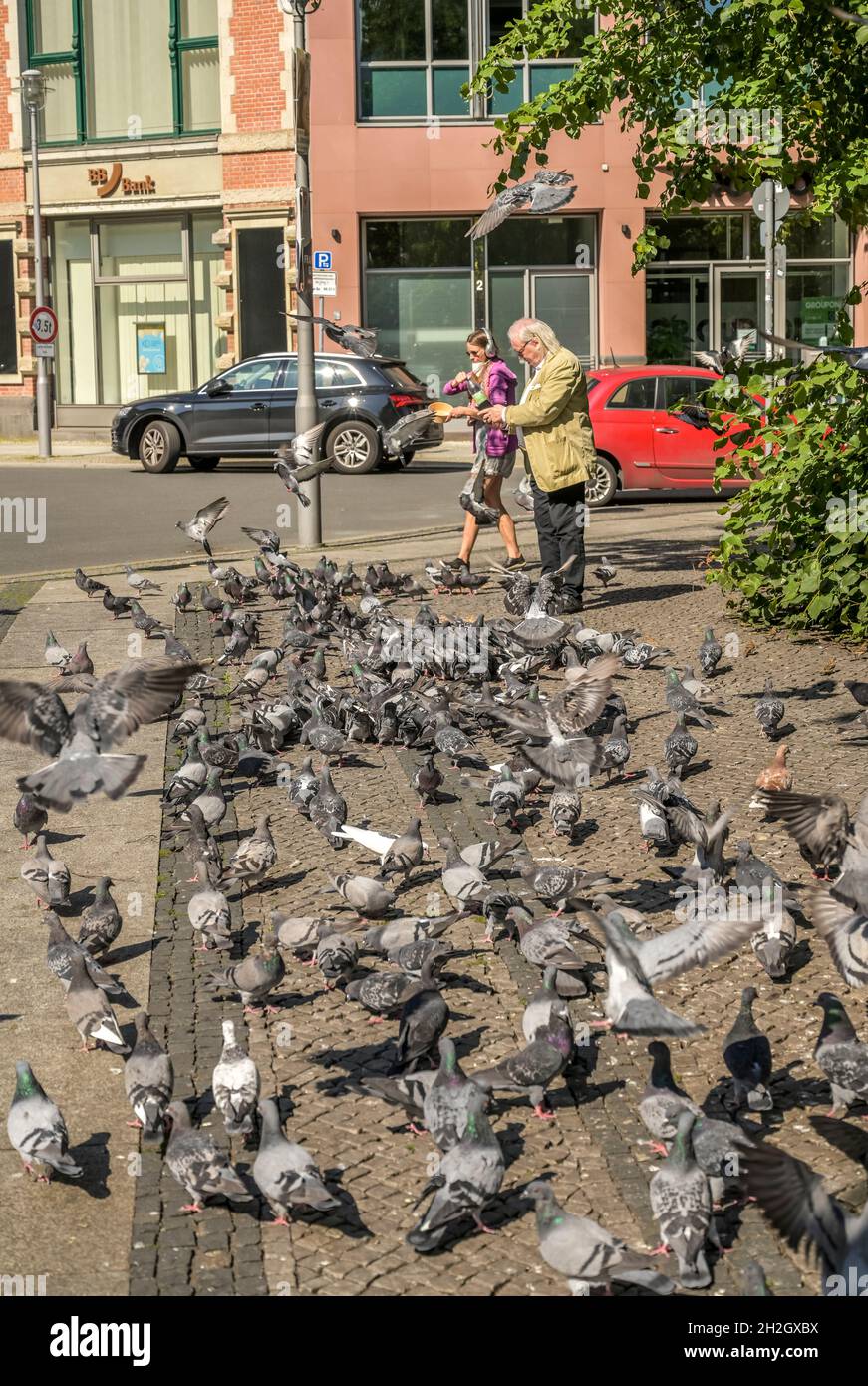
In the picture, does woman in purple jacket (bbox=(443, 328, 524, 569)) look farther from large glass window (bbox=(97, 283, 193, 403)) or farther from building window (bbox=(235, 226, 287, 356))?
large glass window (bbox=(97, 283, 193, 403))

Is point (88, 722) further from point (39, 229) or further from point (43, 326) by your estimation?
point (39, 229)

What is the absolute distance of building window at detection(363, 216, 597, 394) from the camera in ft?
102

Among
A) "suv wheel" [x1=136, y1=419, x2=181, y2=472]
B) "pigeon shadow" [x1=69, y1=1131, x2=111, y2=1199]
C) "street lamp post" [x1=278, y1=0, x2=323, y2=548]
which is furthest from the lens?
"suv wheel" [x1=136, y1=419, x2=181, y2=472]

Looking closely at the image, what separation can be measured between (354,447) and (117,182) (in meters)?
12.0

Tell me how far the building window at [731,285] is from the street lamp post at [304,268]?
15939 mm

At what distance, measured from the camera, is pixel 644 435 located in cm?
2061

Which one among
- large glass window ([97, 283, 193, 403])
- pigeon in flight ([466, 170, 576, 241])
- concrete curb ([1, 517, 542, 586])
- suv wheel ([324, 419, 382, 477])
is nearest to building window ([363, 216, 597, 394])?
large glass window ([97, 283, 193, 403])

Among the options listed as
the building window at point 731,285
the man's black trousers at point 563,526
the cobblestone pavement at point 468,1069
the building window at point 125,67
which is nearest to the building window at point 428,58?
the building window at point 731,285

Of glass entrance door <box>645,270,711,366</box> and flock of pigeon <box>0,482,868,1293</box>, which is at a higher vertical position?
glass entrance door <box>645,270,711,366</box>

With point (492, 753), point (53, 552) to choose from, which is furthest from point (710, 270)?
point (492, 753)

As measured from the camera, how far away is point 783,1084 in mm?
4820

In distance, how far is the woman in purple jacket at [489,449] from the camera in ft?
44.6

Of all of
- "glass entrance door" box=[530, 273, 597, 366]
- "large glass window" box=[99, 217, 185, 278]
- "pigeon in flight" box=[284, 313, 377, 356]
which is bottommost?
"pigeon in flight" box=[284, 313, 377, 356]

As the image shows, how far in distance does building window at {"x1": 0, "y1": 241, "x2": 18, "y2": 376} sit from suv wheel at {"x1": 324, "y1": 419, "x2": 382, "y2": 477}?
1318 cm
